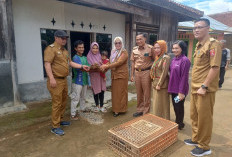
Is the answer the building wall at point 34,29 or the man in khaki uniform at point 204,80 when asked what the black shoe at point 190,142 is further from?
the building wall at point 34,29

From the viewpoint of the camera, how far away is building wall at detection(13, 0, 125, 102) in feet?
13.4

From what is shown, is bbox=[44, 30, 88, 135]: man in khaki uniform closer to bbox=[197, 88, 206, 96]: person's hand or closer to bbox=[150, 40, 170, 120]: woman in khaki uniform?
bbox=[150, 40, 170, 120]: woman in khaki uniform

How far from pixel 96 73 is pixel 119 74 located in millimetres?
526

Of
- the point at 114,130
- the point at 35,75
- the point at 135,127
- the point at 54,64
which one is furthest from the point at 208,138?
the point at 35,75

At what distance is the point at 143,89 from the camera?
3.61 metres

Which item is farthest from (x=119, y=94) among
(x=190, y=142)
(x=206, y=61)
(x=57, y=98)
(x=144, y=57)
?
(x=206, y=61)

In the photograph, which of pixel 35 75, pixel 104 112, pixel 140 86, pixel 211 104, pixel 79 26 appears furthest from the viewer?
pixel 79 26

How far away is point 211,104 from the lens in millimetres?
2229

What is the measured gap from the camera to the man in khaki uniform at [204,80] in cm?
208

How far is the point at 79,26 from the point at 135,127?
379 centimetres

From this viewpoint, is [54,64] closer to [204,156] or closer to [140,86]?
[140,86]

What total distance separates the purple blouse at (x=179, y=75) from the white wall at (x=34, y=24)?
3424 millimetres

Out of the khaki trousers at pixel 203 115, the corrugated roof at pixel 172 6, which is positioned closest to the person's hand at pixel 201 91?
the khaki trousers at pixel 203 115

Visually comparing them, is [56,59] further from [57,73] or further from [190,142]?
[190,142]
